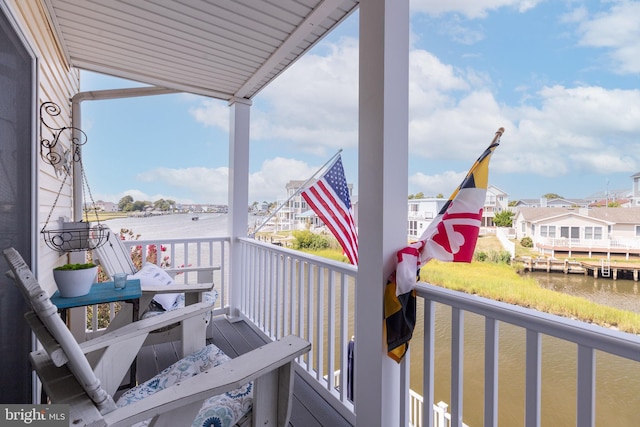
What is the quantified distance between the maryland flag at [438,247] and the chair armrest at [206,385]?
1.48ft

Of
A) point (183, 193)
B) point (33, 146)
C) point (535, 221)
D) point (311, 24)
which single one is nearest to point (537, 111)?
point (535, 221)

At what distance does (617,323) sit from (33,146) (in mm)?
3005

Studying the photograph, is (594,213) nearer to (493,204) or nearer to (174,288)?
(493,204)

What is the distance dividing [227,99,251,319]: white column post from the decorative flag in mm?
1534

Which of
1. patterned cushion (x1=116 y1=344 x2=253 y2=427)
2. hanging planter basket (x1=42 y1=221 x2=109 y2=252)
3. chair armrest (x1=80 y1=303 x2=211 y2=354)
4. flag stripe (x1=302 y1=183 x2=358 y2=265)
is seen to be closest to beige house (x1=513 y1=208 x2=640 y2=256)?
flag stripe (x1=302 y1=183 x2=358 y2=265)

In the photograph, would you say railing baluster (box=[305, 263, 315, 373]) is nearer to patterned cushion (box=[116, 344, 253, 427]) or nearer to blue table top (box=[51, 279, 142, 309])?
patterned cushion (box=[116, 344, 253, 427])

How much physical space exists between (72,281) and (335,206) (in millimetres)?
1793

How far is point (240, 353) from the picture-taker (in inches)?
114

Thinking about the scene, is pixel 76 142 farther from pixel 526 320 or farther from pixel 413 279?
pixel 526 320

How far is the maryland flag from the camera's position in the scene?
1393mm

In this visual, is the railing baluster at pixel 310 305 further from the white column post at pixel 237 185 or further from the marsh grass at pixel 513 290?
the white column post at pixel 237 185

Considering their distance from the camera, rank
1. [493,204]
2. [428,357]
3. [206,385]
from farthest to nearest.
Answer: [493,204] → [428,357] → [206,385]

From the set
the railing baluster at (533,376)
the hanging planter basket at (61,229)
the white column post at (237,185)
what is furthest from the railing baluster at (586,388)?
the white column post at (237,185)

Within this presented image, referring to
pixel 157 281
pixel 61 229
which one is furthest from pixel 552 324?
pixel 61 229
